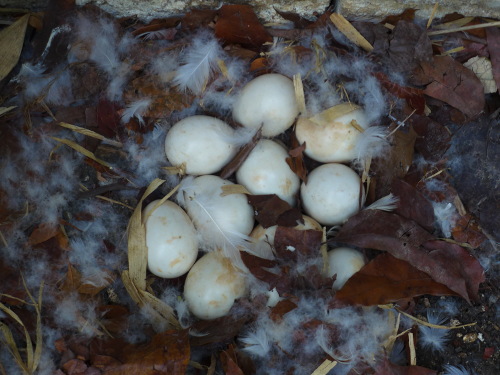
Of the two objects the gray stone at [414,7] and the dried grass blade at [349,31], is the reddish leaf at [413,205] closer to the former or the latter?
the dried grass blade at [349,31]

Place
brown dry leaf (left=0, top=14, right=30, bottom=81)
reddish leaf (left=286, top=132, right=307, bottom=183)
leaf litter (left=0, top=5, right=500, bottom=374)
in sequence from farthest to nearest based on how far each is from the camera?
brown dry leaf (left=0, top=14, right=30, bottom=81) < reddish leaf (left=286, top=132, right=307, bottom=183) < leaf litter (left=0, top=5, right=500, bottom=374)

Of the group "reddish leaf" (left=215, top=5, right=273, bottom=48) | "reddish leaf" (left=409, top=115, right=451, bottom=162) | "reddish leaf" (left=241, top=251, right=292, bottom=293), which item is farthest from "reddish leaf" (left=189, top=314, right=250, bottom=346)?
"reddish leaf" (left=215, top=5, right=273, bottom=48)

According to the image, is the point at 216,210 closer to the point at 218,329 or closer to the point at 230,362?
the point at 218,329

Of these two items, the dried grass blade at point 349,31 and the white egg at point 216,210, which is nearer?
the white egg at point 216,210

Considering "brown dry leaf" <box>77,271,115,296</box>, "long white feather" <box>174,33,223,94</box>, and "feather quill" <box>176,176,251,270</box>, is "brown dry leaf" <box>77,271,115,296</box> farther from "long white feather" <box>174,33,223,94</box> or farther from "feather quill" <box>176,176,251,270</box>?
"long white feather" <box>174,33,223,94</box>

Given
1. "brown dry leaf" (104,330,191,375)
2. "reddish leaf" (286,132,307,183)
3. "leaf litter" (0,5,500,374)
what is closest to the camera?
"brown dry leaf" (104,330,191,375)

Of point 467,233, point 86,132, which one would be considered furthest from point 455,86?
point 86,132

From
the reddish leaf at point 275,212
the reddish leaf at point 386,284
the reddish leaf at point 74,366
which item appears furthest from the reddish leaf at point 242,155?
the reddish leaf at point 74,366
